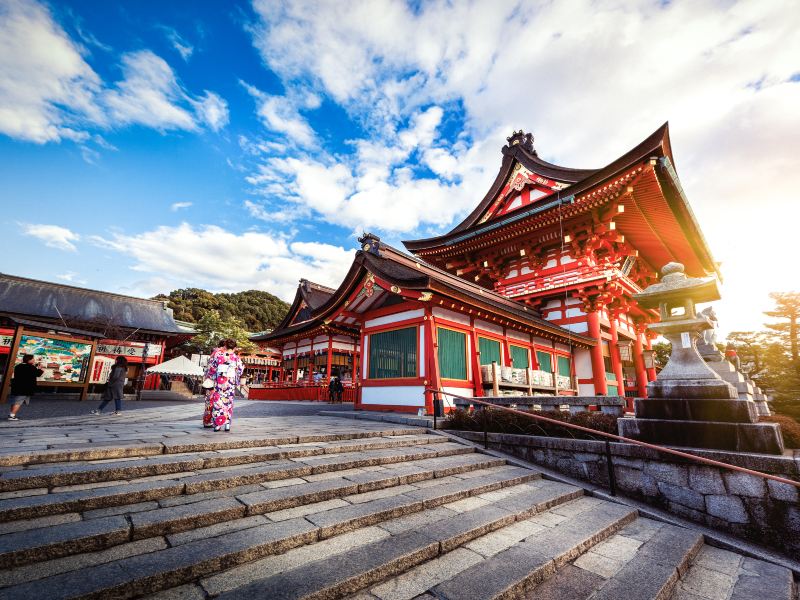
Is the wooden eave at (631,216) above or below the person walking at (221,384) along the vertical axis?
above

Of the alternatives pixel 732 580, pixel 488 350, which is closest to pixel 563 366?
pixel 488 350

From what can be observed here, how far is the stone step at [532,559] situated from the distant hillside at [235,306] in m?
57.1

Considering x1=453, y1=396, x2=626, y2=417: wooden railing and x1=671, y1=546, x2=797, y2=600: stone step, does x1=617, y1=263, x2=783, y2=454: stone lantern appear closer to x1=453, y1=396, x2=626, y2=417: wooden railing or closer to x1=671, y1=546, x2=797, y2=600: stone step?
x1=453, y1=396, x2=626, y2=417: wooden railing

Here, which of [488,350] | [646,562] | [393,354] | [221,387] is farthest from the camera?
[488,350]

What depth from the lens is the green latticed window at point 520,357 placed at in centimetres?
1262

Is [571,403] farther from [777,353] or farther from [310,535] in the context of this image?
[777,353]

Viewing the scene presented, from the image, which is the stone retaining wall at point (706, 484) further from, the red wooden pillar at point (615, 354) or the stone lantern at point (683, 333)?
the red wooden pillar at point (615, 354)

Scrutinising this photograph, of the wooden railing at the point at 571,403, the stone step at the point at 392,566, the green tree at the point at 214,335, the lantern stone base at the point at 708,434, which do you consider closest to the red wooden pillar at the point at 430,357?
the wooden railing at the point at 571,403

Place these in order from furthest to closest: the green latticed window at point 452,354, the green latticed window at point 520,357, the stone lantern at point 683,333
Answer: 1. the green latticed window at point 520,357
2. the green latticed window at point 452,354
3. the stone lantern at point 683,333

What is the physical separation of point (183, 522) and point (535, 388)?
11010mm

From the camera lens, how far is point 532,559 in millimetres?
3117

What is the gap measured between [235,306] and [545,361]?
5943 cm

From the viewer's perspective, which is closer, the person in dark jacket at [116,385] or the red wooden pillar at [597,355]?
the person in dark jacket at [116,385]

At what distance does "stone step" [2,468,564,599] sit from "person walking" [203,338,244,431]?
3.56 meters
